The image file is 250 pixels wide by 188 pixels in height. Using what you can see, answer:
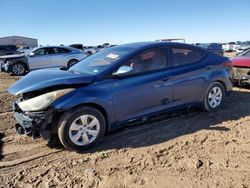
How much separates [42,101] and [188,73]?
9.61 ft

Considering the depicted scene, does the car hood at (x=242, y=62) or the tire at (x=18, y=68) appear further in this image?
the tire at (x=18, y=68)

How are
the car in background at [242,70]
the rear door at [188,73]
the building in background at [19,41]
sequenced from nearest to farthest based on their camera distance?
the rear door at [188,73], the car in background at [242,70], the building in background at [19,41]

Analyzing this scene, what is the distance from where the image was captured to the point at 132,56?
491cm

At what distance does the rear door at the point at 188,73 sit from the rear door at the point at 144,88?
0.22m

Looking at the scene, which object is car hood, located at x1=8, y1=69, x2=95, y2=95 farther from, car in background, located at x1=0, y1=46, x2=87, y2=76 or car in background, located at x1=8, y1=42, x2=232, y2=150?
car in background, located at x1=0, y1=46, x2=87, y2=76

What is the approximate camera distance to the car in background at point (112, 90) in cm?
416

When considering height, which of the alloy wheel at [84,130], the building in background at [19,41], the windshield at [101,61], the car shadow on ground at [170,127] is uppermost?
the building in background at [19,41]

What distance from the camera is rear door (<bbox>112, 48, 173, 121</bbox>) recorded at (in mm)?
4648

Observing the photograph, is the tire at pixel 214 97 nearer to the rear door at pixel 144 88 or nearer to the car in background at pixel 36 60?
the rear door at pixel 144 88

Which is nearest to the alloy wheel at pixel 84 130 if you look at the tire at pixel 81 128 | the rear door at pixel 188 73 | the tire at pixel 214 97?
the tire at pixel 81 128

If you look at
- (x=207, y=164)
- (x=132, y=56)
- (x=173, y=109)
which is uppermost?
(x=132, y=56)

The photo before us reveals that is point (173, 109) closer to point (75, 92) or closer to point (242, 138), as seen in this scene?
point (242, 138)

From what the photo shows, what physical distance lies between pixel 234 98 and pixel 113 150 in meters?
4.47

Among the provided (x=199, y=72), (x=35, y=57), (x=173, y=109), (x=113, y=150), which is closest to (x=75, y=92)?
(x=113, y=150)
